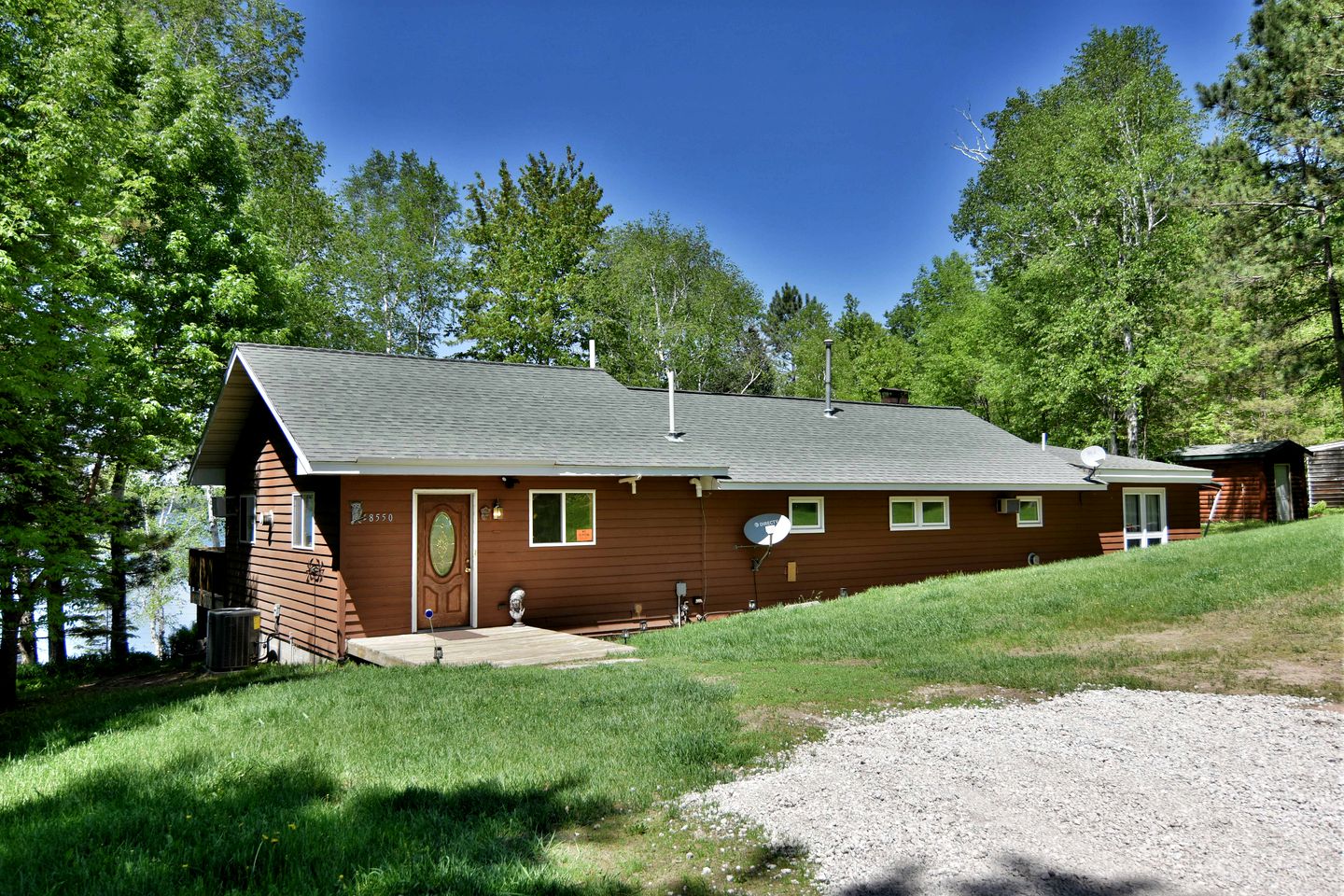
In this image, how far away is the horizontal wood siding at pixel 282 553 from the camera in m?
10.7

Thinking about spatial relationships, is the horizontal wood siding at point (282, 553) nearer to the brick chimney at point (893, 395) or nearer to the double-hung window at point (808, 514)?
the double-hung window at point (808, 514)

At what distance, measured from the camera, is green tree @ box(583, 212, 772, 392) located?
112ft

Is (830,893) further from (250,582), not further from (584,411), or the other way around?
(250,582)

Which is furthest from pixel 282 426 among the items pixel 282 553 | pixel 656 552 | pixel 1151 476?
pixel 1151 476

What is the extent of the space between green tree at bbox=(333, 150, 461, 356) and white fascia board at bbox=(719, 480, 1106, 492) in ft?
64.9

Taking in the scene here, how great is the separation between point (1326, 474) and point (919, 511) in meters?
20.1


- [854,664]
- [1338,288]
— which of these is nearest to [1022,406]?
[1338,288]

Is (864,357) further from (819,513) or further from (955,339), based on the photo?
(819,513)

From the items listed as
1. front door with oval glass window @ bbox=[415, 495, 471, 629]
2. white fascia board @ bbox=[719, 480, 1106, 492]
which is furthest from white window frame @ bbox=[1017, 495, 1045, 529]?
front door with oval glass window @ bbox=[415, 495, 471, 629]

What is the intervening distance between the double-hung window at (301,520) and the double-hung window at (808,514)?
27.1 feet

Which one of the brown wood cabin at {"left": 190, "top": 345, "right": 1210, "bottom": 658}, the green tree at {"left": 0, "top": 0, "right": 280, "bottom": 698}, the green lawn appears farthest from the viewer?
the brown wood cabin at {"left": 190, "top": 345, "right": 1210, "bottom": 658}

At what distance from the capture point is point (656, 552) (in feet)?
43.4

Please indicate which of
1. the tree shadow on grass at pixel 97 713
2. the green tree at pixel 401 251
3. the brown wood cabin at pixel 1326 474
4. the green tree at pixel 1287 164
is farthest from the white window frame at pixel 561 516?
the brown wood cabin at pixel 1326 474

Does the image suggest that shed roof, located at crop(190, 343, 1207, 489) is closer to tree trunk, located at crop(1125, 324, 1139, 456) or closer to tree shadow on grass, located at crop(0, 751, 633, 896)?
tree trunk, located at crop(1125, 324, 1139, 456)
